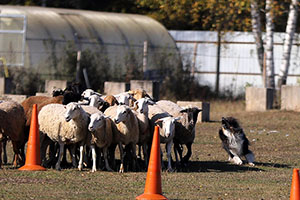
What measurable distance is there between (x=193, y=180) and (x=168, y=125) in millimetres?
1633

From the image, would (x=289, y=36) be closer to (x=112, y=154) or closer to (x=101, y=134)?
(x=112, y=154)

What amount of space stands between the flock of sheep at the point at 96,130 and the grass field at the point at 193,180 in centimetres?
52

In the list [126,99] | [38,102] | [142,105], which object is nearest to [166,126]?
[142,105]

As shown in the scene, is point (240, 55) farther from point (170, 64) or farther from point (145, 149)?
point (145, 149)

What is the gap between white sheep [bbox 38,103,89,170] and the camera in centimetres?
1257

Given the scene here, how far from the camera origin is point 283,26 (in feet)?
114

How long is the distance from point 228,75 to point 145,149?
18936 millimetres

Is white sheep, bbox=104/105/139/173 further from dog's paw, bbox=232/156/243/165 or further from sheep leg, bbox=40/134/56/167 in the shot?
dog's paw, bbox=232/156/243/165

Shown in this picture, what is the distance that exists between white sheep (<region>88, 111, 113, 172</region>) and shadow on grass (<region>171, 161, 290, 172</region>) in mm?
1413

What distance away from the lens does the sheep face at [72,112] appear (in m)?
12.3

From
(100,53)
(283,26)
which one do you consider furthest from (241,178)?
(283,26)

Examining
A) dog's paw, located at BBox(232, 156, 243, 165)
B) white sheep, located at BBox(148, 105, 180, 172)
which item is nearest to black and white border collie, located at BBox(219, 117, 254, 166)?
dog's paw, located at BBox(232, 156, 243, 165)

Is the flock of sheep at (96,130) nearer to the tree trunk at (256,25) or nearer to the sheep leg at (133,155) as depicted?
the sheep leg at (133,155)

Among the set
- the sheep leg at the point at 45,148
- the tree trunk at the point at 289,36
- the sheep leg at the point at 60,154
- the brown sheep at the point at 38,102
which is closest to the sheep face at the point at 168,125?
the sheep leg at the point at 60,154
